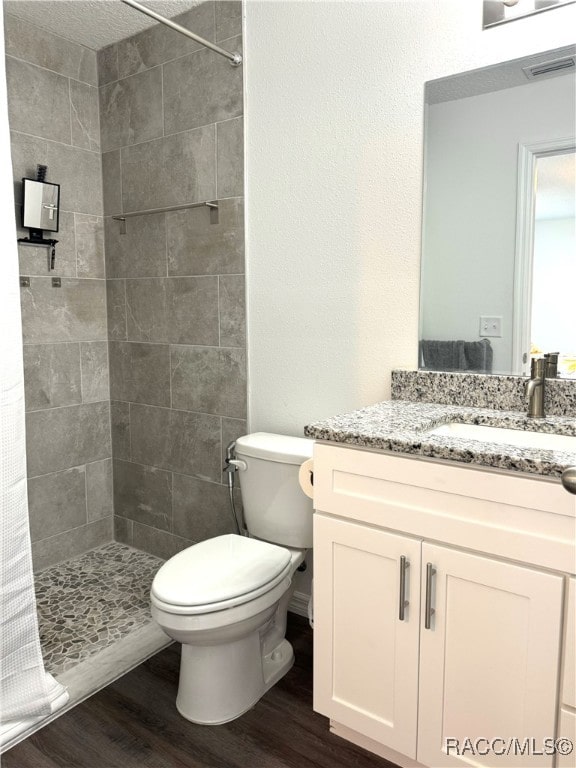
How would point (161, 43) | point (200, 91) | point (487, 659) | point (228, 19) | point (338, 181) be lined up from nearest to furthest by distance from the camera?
point (487, 659) < point (338, 181) < point (228, 19) < point (200, 91) < point (161, 43)

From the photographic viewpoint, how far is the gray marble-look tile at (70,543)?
268 centimetres

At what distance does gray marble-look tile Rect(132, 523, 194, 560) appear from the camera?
106 inches

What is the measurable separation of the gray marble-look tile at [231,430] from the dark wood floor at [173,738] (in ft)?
3.09

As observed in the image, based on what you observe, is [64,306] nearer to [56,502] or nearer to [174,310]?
[174,310]

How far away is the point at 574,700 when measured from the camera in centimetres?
119

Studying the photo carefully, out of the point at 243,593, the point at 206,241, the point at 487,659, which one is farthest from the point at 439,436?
the point at 206,241

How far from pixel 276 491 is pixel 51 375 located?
1309 mm

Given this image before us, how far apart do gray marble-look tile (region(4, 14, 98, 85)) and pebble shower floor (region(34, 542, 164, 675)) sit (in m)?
2.29

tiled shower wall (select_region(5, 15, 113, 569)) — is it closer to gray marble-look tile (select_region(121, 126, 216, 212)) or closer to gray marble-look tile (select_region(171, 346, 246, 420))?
gray marble-look tile (select_region(121, 126, 216, 212))

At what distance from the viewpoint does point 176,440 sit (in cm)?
265

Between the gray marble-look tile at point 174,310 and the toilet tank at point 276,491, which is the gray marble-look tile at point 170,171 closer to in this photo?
the gray marble-look tile at point 174,310

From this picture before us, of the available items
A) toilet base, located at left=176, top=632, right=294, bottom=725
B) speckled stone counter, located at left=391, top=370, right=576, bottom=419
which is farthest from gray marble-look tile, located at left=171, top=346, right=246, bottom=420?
toilet base, located at left=176, top=632, right=294, bottom=725

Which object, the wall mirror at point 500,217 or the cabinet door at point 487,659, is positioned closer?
the cabinet door at point 487,659

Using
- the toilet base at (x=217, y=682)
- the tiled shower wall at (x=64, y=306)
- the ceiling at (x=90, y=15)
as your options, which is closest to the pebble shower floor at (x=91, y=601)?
the tiled shower wall at (x=64, y=306)
